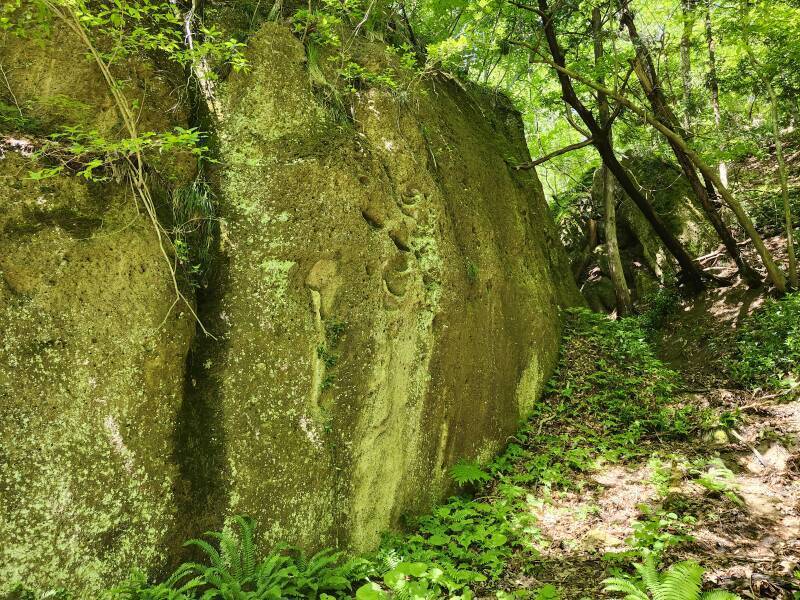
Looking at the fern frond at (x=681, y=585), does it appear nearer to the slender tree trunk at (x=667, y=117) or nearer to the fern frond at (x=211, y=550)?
the fern frond at (x=211, y=550)

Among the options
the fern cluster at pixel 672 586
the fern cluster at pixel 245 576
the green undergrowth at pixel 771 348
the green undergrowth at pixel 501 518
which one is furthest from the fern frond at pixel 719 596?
the green undergrowth at pixel 771 348

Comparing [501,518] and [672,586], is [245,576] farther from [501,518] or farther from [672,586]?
[672,586]

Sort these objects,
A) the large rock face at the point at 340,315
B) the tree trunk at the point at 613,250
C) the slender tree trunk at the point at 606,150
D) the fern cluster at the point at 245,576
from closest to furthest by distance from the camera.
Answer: the fern cluster at the point at 245,576, the large rock face at the point at 340,315, the slender tree trunk at the point at 606,150, the tree trunk at the point at 613,250

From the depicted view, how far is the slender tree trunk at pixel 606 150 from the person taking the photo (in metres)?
8.14

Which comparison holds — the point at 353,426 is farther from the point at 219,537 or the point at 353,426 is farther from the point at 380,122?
the point at 380,122

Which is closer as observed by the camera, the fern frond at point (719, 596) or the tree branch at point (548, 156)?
the fern frond at point (719, 596)

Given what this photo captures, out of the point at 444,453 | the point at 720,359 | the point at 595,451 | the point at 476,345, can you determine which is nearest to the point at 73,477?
the point at 444,453

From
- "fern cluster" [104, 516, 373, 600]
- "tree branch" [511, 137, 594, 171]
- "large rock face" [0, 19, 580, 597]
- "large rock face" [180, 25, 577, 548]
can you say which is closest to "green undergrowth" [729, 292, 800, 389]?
"large rock face" [0, 19, 580, 597]

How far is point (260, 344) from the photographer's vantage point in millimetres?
4340

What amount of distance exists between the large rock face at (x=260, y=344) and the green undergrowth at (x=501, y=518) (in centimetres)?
28

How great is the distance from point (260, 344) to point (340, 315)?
2.74 feet

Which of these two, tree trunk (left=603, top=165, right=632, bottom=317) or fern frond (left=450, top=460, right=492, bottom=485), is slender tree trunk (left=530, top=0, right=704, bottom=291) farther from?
fern frond (left=450, top=460, right=492, bottom=485)

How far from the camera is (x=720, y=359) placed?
26.8 feet

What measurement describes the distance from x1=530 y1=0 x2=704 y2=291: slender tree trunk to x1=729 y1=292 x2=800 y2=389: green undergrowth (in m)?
2.03
